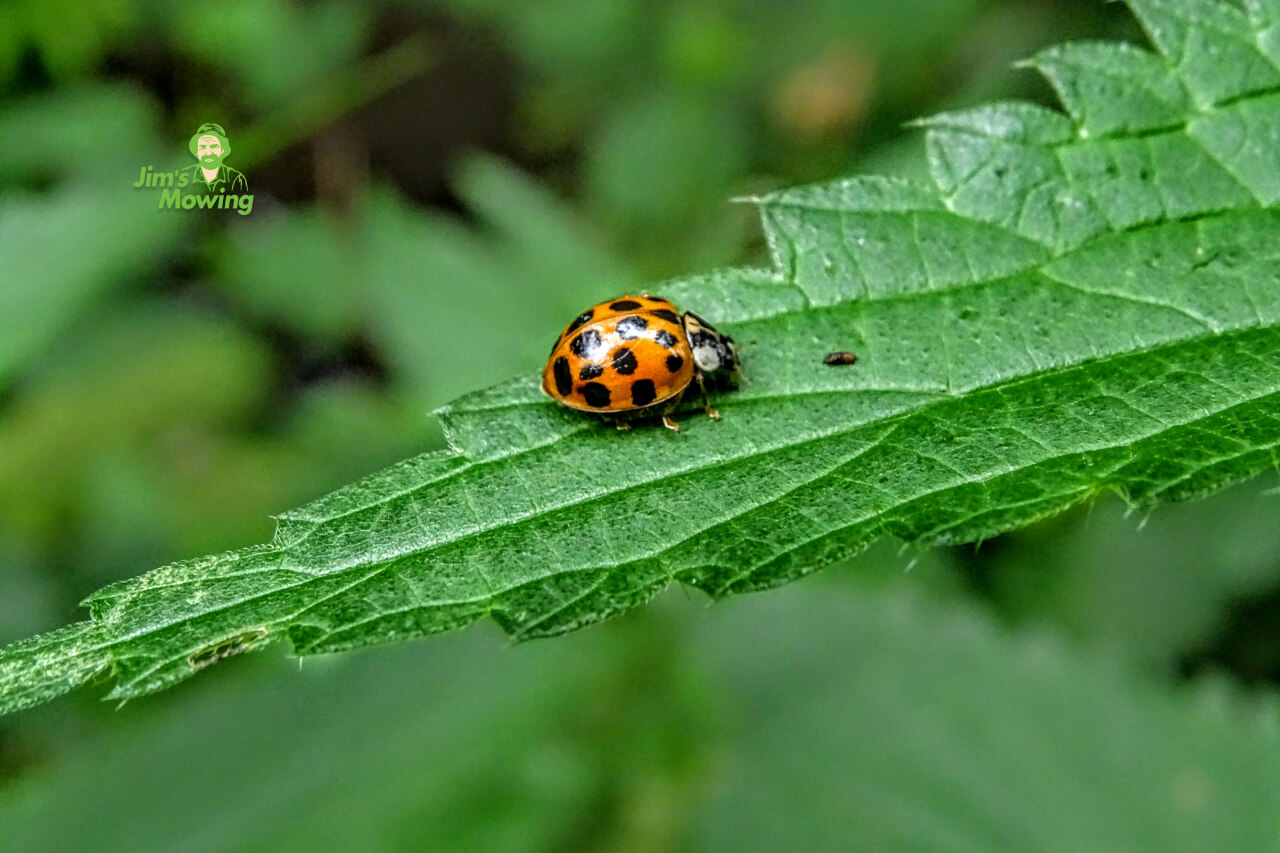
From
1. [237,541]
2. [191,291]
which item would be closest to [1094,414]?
[237,541]

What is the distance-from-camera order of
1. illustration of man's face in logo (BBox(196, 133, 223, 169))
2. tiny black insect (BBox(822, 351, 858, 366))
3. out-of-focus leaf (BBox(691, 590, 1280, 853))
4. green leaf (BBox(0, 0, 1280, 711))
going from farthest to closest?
illustration of man's face in logo (BBox(196, 133, 223, 169))
out-of-focus leaf (BBox(691, 590, 1280, 853))
tiny black insect (BBox(822, 351, 858, 366))
green leaf (BBox(0, 0, 1280, 711))

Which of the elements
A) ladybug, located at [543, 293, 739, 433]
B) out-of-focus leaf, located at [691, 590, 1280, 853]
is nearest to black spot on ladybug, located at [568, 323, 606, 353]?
ladybug, located at [543, 293, 739, 433]

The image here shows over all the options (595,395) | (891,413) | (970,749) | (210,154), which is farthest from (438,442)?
(891,413)

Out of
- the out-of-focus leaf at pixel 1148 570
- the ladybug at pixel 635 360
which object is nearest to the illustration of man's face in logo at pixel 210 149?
the ladybug at pixel 635 360

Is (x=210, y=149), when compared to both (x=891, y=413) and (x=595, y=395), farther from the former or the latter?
(x=891, y=413)

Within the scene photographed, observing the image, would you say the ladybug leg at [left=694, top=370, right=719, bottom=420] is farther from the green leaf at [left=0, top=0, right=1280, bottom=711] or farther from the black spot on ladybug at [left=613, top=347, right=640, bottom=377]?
the black spot on ladybug at [left=613, top=347, right=640, bottom=377]
